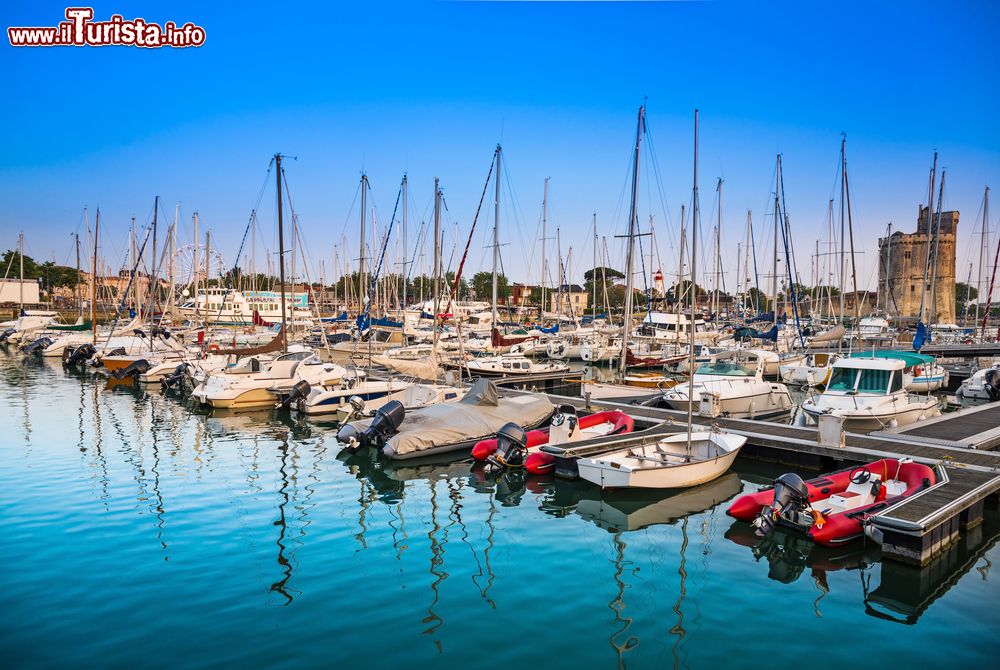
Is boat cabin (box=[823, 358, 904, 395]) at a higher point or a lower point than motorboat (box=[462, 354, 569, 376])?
higher

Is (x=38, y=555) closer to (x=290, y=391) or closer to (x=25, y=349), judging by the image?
(x=290, y=391)

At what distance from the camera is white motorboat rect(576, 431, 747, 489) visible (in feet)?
49.9

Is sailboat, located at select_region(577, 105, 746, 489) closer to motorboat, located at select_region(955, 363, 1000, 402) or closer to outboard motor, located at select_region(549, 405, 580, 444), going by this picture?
outboard motor, located at select_region(549, 405, 580, 444)

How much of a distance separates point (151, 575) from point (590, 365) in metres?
41.2

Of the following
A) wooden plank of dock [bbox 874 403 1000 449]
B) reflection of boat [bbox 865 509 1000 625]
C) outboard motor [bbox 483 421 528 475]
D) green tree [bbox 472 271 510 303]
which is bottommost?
reflection of boat [bbox 865 509 1000 625]

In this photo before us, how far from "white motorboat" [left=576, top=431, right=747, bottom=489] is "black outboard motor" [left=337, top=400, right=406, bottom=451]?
6239mm

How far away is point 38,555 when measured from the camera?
11312mm

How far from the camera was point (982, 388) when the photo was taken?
33062mm

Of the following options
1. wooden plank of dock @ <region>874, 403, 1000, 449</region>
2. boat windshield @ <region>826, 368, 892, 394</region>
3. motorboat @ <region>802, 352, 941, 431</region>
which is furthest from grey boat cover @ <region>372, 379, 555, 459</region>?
wooden plank of dock @ <region>874, 403, 1000, 449</region>

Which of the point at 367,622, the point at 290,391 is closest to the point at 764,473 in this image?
the point at 367,622

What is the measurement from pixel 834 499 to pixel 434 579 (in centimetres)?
868

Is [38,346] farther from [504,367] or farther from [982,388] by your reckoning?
[982,388]

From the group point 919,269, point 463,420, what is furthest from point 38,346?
point 919,269

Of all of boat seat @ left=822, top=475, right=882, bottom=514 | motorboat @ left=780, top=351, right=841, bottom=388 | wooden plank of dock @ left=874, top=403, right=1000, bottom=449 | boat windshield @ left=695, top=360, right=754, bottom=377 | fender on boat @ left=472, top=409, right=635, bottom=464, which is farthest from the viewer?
motorboat @ left=780, top=351, right=841, bottom=388
